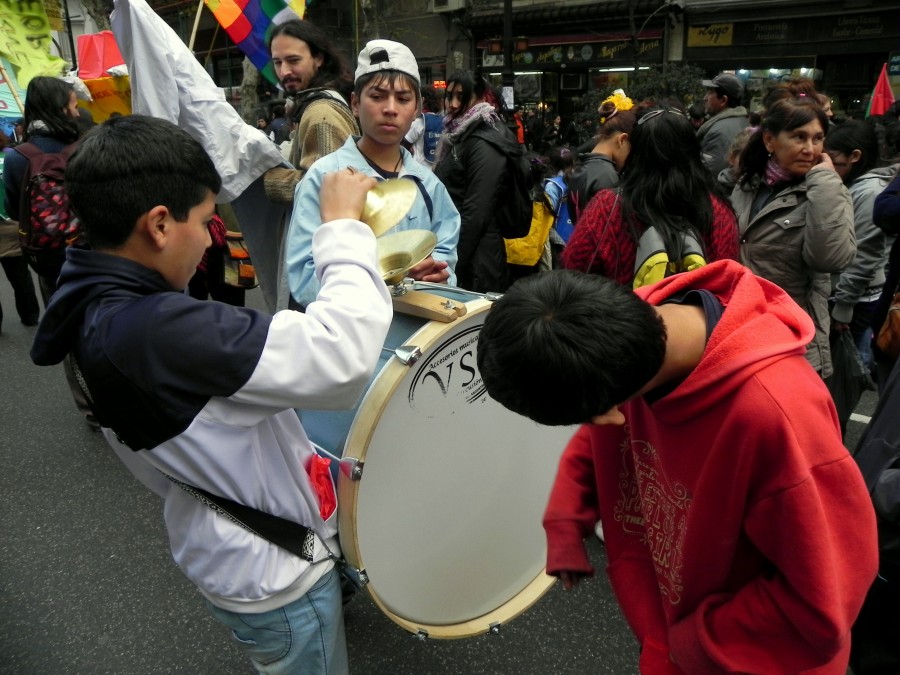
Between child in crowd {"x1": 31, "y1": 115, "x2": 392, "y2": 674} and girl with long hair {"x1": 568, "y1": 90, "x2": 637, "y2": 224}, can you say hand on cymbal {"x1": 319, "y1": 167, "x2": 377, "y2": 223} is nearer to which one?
child in crowd {"x1": 31, "y1": 115, "x2": 392, "y2": 674}

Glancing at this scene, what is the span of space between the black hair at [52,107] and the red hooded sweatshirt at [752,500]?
340 centimetres

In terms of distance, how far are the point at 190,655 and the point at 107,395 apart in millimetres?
1454

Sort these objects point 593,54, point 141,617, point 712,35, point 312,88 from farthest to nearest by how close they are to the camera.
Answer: point 593,54 < point 712,35 < point 312,88 < point 141,617

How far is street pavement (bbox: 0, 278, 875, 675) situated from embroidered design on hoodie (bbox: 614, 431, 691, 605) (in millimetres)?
955

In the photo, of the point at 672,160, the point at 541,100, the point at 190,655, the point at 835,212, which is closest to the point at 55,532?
the point at 190,655

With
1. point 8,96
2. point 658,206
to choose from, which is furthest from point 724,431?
point 8,96

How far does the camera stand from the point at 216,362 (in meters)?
1.05

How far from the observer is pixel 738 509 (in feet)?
3.32

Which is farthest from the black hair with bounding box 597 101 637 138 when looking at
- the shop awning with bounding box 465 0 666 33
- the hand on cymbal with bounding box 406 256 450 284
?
the shop awning with bounding box 465 0 666 33

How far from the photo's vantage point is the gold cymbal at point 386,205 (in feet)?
4.34

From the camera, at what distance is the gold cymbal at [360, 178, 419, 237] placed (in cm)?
132

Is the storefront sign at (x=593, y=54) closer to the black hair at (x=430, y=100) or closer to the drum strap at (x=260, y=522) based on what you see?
the black hair at (x=430, y=100)

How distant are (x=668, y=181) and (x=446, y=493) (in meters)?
1.23

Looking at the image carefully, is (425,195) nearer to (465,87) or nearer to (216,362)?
(216,362)
